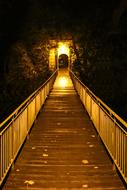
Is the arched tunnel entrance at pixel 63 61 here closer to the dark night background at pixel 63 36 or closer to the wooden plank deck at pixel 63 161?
the dark night background at pixel 63 36

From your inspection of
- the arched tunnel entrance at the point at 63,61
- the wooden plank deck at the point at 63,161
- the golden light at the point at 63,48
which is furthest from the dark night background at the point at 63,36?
the wooden plank deck at the point at 63,161

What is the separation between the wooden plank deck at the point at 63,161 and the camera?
6.92m

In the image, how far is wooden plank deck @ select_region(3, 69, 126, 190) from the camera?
6.92 meters

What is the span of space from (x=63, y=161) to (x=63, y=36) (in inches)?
1510

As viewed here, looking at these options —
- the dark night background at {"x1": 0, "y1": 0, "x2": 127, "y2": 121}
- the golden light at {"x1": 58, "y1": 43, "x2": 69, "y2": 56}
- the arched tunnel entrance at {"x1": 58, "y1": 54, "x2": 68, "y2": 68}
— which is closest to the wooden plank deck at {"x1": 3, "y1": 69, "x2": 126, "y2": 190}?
the dark night background at {"x1": 0, "y1": 0, "x2": 127, "y2": 121}

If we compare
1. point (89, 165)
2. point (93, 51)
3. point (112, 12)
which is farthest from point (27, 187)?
point (112, 12)

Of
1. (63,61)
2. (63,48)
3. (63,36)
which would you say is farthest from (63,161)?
(63,61)

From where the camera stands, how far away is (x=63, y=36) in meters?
45.5

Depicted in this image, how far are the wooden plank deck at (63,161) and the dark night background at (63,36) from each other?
2579cm

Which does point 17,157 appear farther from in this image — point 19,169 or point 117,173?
point 117,173

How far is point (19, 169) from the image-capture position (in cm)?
779

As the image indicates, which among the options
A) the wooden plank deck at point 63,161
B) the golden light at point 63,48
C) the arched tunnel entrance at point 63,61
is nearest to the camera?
the wooden plank deck at point 63,161

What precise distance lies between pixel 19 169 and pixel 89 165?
175 cm

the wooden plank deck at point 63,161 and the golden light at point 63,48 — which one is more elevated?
the golden light at point 63,48
